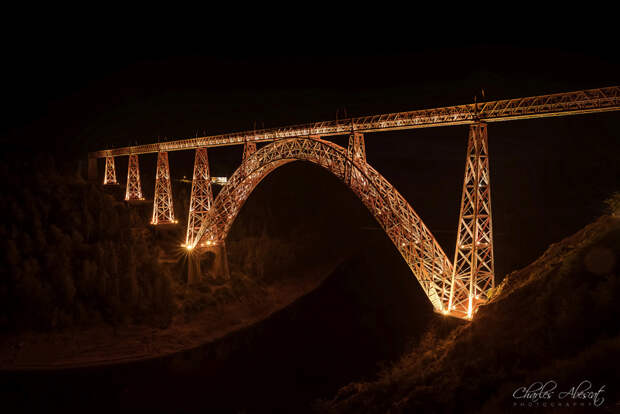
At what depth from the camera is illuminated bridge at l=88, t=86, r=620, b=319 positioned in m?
8.28

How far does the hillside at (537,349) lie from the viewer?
4.14 meters

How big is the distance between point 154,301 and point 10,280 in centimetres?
588

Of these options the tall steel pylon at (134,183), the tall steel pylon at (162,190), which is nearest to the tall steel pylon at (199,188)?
the tall steel pylon at (162,190)

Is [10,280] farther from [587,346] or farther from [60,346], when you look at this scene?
[587,346]

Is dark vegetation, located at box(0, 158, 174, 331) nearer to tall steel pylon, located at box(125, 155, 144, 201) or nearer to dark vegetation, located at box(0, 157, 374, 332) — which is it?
dark vegetation, located at box(0, 157, 374, 332)

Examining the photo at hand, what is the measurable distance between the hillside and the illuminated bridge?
1.88m

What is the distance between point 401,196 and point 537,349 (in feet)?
20.8

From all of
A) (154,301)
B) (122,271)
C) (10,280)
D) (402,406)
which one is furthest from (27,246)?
(402,406)

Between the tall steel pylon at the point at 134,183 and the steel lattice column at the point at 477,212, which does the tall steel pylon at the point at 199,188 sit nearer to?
the tall steel pylon at the point at 134,183

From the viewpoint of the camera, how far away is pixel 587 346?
15.2 feet

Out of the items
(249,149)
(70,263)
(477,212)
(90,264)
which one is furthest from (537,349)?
(70,263)

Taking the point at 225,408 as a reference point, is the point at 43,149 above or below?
above

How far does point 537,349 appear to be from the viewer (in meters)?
5.20

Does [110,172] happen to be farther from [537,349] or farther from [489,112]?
[537,349]
